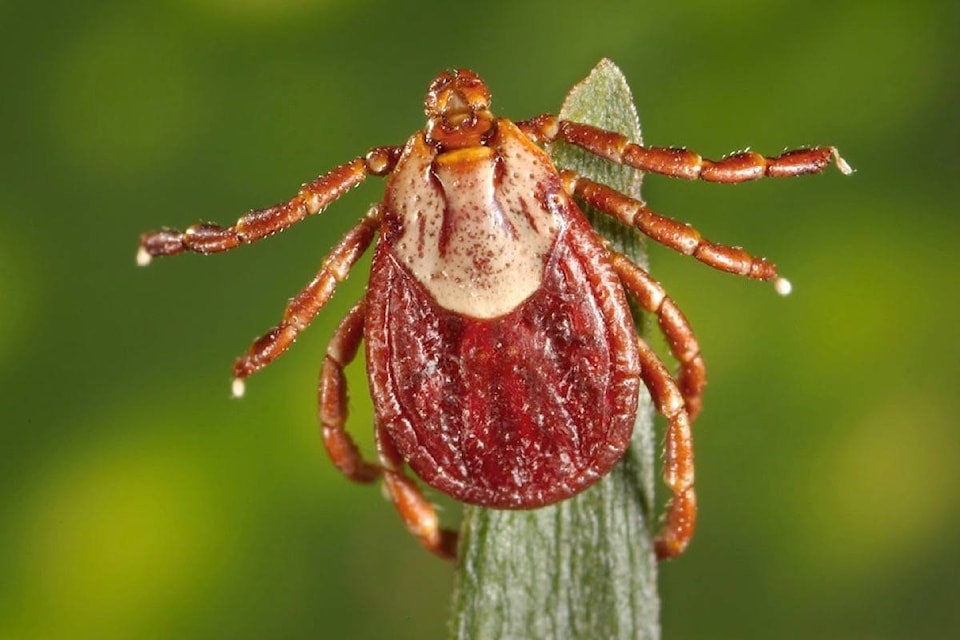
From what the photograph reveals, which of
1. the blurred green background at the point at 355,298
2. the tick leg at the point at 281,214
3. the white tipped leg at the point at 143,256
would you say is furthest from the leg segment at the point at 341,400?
the blurred green background at the point at 355,298

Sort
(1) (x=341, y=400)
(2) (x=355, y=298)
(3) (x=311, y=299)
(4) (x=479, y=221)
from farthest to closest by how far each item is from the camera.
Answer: (2) (x=355, y=298)
(1) (x=341, y=400)
(3) (x=311, y=299)
(4) (x=479, y=221)

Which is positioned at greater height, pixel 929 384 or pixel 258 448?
pixel 929 384

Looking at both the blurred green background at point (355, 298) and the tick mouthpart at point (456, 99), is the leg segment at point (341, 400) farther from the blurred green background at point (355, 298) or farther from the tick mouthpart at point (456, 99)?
the blurred green background at point (355, 298)

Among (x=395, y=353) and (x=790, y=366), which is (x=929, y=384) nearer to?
(x=790, y=366)

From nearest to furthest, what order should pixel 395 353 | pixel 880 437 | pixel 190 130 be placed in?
pixel 395 353 < pixel 880 437 < pixel 190 130

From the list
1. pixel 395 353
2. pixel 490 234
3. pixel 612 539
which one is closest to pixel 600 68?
pixel 490 234

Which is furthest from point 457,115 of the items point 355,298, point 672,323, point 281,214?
point 355,298

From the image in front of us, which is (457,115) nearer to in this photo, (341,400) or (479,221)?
(479,221)
